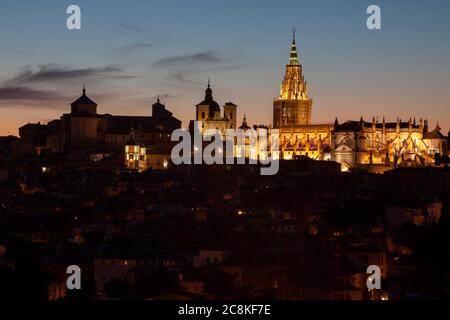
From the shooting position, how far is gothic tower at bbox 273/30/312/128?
260ft

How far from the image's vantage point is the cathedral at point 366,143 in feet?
215

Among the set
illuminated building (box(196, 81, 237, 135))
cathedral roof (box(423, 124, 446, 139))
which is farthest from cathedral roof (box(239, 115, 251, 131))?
cathedral roof (box(423, 124, 446, 139))

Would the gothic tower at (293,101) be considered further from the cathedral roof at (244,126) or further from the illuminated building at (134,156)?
the illuminated building at (134,156)

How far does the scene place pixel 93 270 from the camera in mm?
31969

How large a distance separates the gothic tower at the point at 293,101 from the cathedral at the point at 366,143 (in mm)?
2715

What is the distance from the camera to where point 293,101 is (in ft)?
260

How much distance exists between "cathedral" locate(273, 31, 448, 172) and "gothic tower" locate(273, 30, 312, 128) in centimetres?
272

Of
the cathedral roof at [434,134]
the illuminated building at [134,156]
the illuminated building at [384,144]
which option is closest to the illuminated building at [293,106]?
the illuminated building at [384,144]

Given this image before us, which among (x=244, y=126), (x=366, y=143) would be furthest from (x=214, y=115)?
(x=366, y=143)

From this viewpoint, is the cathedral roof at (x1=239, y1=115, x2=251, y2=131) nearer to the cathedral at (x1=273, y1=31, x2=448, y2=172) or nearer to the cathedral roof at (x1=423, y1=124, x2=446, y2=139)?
the cathedral at (x1=273, y1=31, x2=448, y2=172)

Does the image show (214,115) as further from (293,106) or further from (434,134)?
(434,134)

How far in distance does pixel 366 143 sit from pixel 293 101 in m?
12.8

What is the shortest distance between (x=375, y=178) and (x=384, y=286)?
29738 mm

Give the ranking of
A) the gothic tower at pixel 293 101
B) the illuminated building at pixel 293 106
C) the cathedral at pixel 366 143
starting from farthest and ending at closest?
the gothic tower at pixel 293 101
the illuminated building at pixel 293 106
the cathedral at pixel 366 143
